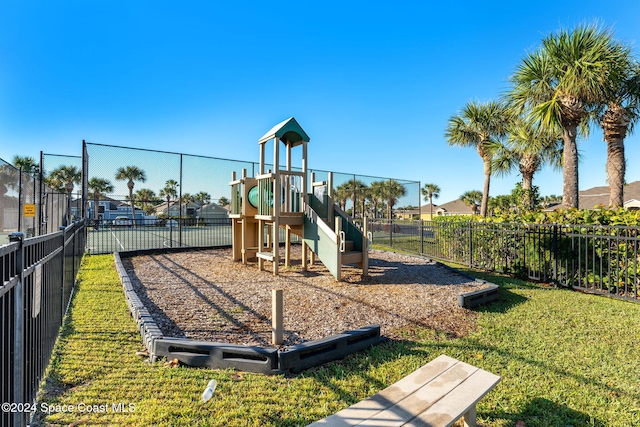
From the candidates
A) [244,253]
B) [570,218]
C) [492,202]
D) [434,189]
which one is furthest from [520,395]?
[434,189]

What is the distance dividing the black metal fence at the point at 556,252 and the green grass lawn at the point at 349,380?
1950 millimetres

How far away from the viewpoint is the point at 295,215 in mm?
7566

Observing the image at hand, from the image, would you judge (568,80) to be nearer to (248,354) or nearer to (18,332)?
(248,354)

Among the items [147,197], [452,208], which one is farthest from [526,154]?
[452,208]

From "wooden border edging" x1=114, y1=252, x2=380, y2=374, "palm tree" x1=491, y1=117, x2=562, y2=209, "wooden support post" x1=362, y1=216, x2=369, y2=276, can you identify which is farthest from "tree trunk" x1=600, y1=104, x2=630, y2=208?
"wooden border edging" x1=114, y1=252, x2=380, y2=374

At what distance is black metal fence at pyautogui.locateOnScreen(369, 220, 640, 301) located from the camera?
18.5ft

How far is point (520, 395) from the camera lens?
8.43 ft

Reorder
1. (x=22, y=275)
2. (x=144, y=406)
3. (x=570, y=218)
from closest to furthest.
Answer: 1. (x=22, y=275)
2. (x=144, y=406)
3. (x=570, y=218)

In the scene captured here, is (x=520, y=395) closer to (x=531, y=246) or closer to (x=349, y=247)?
(x=349, y=247)

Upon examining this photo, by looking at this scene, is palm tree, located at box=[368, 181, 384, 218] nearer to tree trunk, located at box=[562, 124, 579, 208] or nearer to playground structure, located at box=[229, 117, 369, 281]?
tree trunk, located at box=[562, 124, 579, 208]

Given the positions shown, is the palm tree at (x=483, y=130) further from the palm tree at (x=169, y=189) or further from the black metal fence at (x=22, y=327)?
the black metal fence at (x=22, y=327)

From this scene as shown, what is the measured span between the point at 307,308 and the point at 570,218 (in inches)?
245

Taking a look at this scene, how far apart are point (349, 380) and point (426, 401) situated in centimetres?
92

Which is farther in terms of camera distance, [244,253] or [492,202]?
[492,202]
